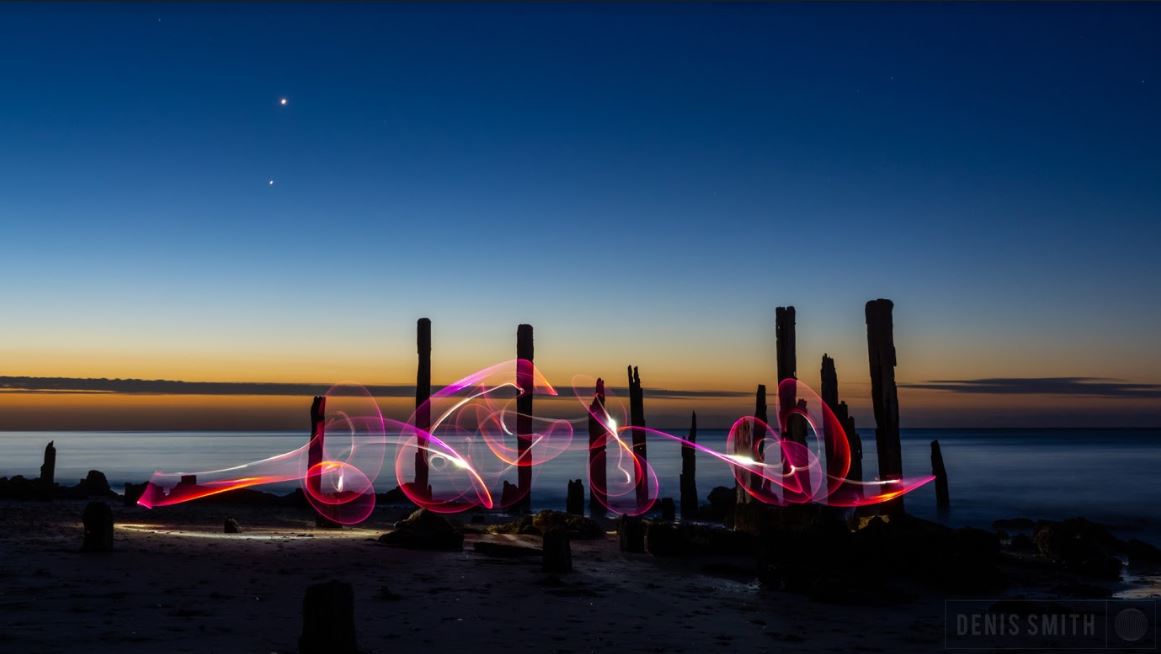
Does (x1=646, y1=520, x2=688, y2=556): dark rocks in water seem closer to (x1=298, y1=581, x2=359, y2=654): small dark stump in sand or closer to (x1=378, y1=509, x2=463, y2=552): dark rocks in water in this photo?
(x1=378, y1=509, x2=463, y2=552): dark rocks in water

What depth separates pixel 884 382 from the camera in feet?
55.0

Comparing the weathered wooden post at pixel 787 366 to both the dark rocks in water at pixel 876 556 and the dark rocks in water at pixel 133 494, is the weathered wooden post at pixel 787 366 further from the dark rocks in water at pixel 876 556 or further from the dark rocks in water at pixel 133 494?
the dark rocks in water at pixel 133 494

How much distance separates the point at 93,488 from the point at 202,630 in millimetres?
25475

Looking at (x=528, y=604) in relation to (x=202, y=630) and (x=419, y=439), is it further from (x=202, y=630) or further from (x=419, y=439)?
(x=419, y=439)

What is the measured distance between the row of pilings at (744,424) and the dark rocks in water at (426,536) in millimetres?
5290

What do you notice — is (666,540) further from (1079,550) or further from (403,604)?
(1079,550)

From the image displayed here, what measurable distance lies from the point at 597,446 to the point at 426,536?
1327cm

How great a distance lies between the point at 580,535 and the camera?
57.3ft

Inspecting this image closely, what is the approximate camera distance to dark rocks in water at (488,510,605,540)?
57.8ft

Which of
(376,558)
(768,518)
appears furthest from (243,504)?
(768,518)

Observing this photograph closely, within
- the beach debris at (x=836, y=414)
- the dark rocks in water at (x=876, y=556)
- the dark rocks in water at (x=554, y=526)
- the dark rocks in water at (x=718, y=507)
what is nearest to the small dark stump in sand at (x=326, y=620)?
the dark rocks in water at (x=876, y=556)

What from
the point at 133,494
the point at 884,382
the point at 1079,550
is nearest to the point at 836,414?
the point at 884,382

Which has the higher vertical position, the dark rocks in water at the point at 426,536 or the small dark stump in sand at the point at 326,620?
the small dark stump in sand at the point at 326,620

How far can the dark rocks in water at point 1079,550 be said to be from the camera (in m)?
14.9
